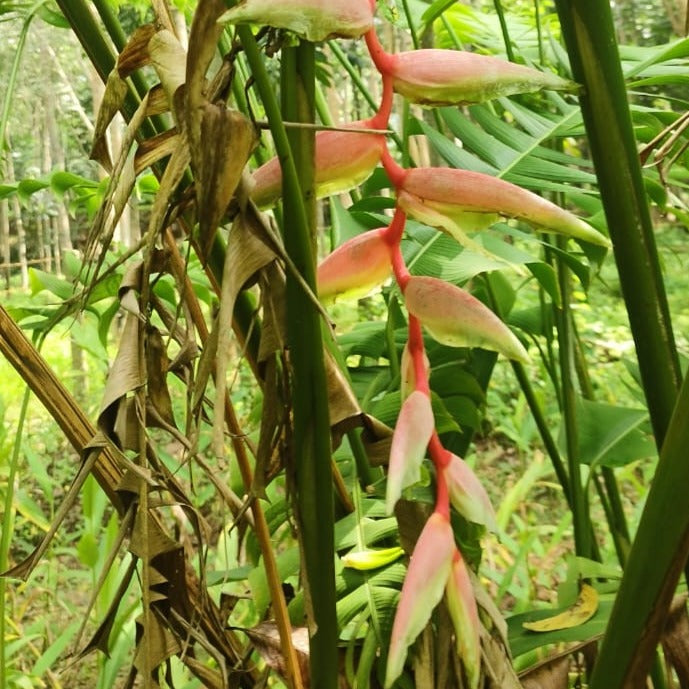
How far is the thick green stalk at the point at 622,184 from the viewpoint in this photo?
28 cm

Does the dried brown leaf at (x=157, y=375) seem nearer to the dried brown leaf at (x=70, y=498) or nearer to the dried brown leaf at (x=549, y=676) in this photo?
the dried brown leaf at (x=70, y=498)

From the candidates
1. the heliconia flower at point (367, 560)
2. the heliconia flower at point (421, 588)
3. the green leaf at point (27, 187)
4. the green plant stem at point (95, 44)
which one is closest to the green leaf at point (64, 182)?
the green leaf at point (27, 187)

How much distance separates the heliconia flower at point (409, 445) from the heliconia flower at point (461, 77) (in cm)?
10

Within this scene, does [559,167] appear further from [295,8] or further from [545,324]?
[295,8]

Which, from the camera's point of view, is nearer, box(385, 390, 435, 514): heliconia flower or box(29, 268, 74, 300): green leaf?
box(385, 390, 435, 514): heliconia flower

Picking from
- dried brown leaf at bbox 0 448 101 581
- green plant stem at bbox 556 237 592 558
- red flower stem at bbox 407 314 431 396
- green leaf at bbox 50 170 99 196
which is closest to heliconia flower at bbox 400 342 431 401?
red flower stem at bbox 407 314 431 396

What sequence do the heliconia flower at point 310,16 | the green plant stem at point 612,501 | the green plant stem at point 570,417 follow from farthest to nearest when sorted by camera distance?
1. the green plant stem at point 612,501
2. the green plant stem at point 570,417
3. the heliconia flower at point 310,16

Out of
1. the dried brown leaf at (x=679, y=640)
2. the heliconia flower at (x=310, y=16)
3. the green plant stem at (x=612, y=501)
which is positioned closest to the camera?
the heliconia flower at (x=310, y=16)

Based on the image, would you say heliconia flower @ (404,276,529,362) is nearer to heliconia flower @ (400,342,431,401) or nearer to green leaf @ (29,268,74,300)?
heliconia flower @ (400,342,431,401)

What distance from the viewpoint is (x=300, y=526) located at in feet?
0.89

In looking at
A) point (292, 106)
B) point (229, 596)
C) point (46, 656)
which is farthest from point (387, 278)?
point (46, 656)

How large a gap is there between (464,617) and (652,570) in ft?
0.22

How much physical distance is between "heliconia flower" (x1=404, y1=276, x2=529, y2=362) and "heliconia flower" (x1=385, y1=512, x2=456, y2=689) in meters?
0.06

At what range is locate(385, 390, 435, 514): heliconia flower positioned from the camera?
241 millimetres
